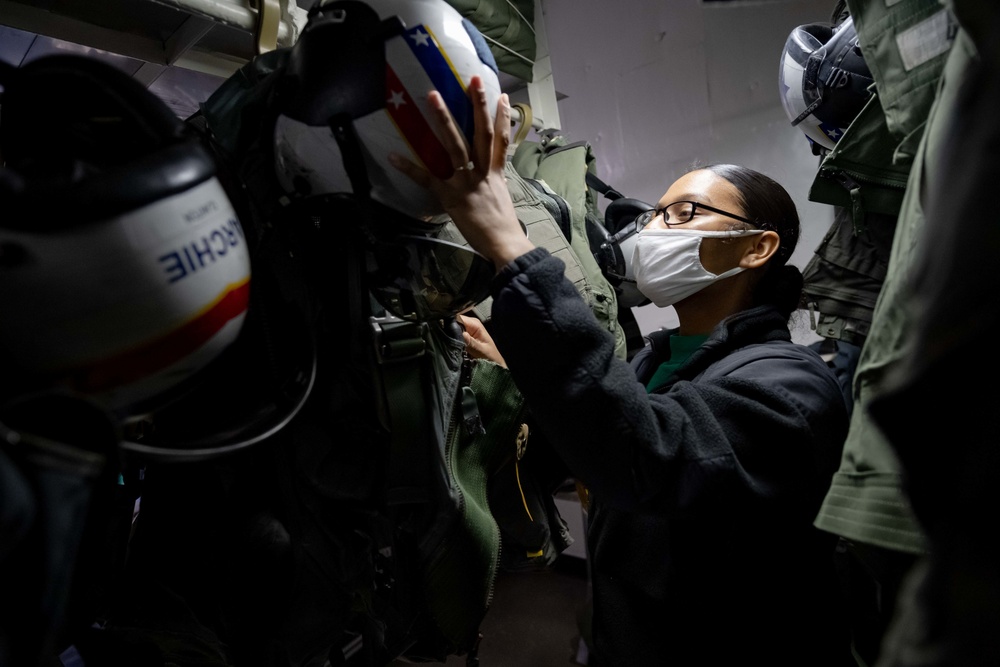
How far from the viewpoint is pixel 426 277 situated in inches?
35.9

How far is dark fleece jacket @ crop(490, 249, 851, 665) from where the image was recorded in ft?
2.52

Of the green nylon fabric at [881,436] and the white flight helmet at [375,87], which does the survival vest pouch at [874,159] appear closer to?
the green nylon fabric at [881,436]

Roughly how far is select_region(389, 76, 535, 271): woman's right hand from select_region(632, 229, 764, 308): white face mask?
0.51 m

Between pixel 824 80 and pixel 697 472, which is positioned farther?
pixel 824 80

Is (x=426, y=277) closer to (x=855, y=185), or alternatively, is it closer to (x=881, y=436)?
(x=881, y=436)

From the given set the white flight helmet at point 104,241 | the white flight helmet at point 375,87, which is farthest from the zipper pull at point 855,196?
the white flight helmet at point 104,241

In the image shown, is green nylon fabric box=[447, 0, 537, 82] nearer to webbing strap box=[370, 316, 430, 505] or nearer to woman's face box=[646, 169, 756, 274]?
woman's face box=[646, 169, 756, 274]

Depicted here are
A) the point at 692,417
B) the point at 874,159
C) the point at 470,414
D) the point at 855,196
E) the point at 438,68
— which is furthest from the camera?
the point at 855,196

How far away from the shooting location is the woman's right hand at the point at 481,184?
74 cm

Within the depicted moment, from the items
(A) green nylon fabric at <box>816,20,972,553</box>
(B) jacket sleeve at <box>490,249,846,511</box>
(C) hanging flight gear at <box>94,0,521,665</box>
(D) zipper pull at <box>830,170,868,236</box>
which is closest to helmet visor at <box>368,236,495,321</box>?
(C) hanging flight gear at <box>94,0,521,665</box>

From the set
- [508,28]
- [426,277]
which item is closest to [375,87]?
[426,277]

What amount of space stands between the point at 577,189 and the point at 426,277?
1.24m

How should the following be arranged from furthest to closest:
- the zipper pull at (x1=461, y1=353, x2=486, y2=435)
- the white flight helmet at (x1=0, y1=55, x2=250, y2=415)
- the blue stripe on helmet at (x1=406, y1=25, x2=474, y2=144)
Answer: the zipper pull at (x1=461, y1=353, x2=486, y2=435) < the blue stripe on helmet at (x1=406, y1=25, x2=474, y2=144) < the white flight helmet at (x1=0, y1=55, x2=250, y2=415)

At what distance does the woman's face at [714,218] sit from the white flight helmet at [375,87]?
650 millimetres
